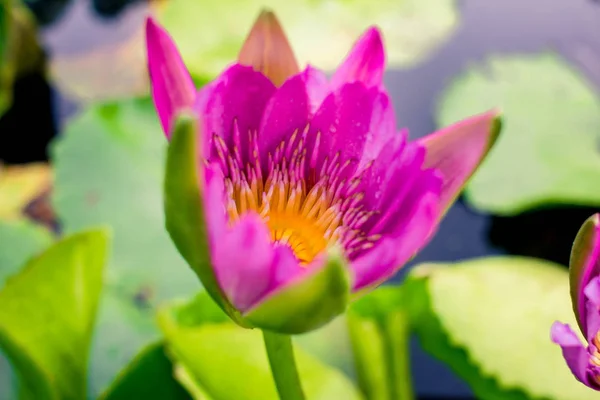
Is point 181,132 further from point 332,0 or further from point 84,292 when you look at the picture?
point 332,0

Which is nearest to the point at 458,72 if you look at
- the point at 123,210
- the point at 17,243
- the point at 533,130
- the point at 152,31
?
the point at 533,130

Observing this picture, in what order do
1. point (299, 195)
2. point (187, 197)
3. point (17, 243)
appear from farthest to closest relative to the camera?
point (17, 243) → point (299, 195) → point (187, 197)

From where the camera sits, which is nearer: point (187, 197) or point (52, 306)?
point (187, 197)

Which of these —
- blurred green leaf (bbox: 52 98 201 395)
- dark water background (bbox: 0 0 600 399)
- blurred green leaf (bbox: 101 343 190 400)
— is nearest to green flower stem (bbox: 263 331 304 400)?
blurred green leaf (bbox: 101 343 190 400)

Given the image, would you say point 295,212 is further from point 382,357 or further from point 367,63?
point 382,357

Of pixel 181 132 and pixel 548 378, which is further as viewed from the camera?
pixel 548 378


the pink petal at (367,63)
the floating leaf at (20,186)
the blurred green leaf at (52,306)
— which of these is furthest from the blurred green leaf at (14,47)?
the pink petal at (367,63)

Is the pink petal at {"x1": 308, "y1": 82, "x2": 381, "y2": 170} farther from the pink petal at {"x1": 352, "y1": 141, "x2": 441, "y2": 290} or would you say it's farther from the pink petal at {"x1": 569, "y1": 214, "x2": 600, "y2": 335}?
the pink petal at {"x1": 569, "y1": 214, "x2": 600, "y2": 335}

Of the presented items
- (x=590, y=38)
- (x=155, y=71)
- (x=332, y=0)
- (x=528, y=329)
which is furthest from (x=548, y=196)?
(x=155, y=71)
